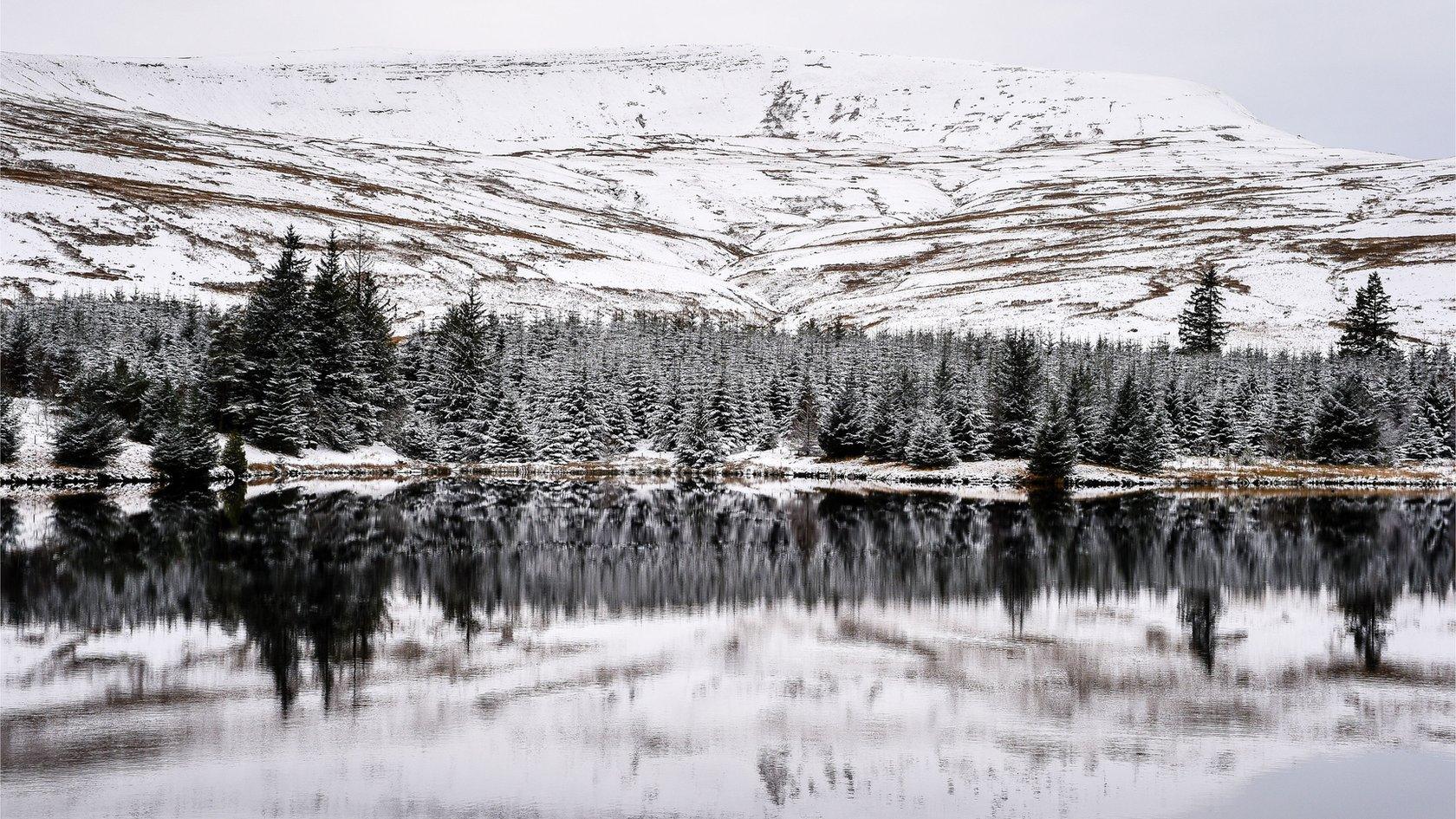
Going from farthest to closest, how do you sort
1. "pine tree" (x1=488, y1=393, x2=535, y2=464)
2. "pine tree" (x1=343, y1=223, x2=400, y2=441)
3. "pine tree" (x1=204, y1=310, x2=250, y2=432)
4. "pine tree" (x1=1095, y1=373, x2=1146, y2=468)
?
"pine tree" (x1=488, y1=393, x2=535, y2=464), "pine tree" (x1=343, y1=223, x2=400, y2=441), "pine tree" (x1=1095, y1=373, x2=1146, y2=468), "pine tree" (x1=204, y1=310, x2=250, y2=432)

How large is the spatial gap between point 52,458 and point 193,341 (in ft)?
135

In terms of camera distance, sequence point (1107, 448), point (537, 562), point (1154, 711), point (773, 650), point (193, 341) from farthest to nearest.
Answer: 1. point (193, 341)
2. point (1107, 448)
3. point (537, 562)
4. point (773, 650)
5. point (1154, 711)

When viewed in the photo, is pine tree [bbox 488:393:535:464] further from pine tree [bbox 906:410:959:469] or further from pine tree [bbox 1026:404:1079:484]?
pine tree [bbox 1026:404:1079:484]

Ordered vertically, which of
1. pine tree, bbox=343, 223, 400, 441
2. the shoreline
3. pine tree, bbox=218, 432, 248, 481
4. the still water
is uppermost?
pine tree, bbox=343, 223, 400, 441

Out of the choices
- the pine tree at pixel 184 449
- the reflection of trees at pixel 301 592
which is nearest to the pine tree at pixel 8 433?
the pine tree at pixel 184 449

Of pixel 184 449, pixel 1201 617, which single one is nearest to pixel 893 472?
pixel 184 449

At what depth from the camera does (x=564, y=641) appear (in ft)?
84.6

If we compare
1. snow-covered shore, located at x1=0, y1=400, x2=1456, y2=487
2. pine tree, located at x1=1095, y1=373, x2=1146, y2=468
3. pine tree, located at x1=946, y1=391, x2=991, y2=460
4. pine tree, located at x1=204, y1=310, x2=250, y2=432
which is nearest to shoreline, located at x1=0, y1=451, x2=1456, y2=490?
snow-covered shore, located at x1=0, y1=400, x2=1456, y2=487

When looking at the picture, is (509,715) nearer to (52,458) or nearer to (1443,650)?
(1443,650)

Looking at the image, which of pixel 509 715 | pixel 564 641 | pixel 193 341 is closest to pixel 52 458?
pixel 193 341

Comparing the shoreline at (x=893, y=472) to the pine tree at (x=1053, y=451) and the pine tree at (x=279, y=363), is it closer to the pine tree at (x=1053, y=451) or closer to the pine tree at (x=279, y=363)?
the pine tree at (x=1053, y=451)

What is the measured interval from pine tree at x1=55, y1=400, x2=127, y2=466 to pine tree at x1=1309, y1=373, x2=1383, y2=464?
8574 centimetres

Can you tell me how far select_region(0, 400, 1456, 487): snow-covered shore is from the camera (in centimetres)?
7488

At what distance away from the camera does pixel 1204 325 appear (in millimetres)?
152250
